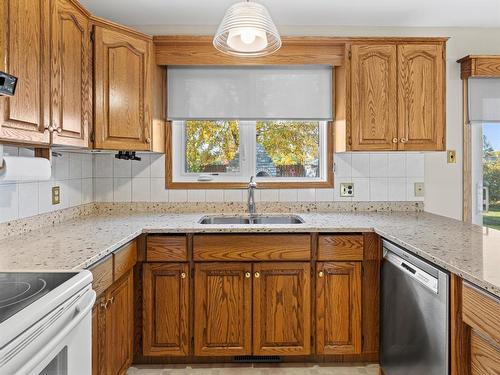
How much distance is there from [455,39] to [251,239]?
222cm

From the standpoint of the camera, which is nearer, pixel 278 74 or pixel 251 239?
pixel 251 239

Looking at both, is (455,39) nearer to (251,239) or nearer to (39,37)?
(251,239)

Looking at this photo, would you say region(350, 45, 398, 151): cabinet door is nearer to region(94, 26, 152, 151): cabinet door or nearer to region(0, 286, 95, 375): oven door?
region(94, 26, 152, 151): cabinet door

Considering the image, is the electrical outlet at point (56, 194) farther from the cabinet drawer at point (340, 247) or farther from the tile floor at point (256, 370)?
the cabinet drawer at point (340, 247)

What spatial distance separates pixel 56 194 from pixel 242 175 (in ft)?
4.28

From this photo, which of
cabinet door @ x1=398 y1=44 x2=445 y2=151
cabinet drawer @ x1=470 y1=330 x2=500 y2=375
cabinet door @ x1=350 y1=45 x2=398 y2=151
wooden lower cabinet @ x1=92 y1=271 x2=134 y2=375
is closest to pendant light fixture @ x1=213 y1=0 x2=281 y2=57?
cabinet door @ x1=350 y1=45 x2=398 y2=151

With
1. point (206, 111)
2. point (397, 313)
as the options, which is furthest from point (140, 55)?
point (397, 313)

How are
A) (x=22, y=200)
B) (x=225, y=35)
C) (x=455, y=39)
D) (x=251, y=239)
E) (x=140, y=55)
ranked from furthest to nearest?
1. (x=455, y=39)
2. (x=140, y=55)
3. (x=251, y=239)
4. (x=22, y=200)
5. (x=225, y=35)

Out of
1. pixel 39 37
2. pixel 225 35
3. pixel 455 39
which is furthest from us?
pixel 455 39

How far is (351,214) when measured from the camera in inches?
110

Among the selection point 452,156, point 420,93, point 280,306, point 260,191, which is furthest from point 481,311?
point 452,156

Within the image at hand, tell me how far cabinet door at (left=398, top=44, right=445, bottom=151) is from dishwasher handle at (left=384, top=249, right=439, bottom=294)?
87cm

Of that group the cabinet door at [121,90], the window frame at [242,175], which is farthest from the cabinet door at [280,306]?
the cabinet door at [121,90]

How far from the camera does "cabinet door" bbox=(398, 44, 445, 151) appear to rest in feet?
8.42
